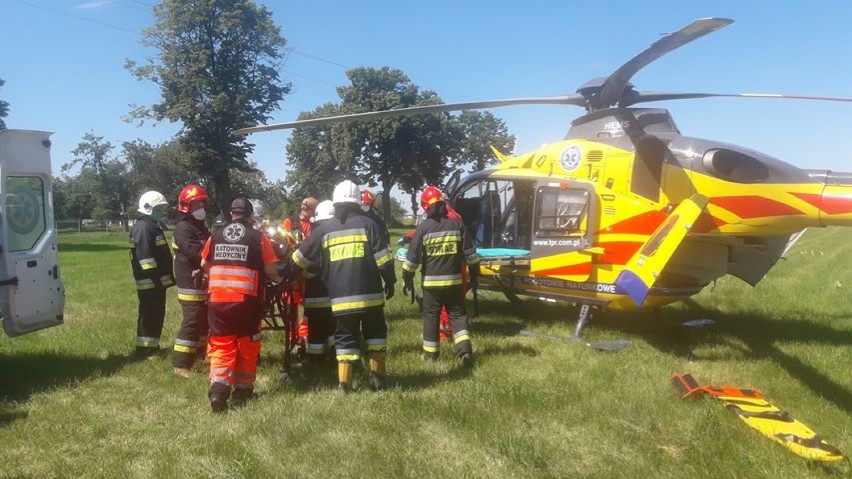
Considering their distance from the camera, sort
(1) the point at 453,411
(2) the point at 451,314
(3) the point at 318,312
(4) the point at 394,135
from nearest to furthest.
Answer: (1) the point at 453,411, (3) the point at 318,312, (2) the point at 451,314, (4) the point at 394,135

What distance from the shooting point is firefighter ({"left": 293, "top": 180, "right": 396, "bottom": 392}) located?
5719 millimetres

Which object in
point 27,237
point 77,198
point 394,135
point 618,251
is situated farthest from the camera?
point 77,198

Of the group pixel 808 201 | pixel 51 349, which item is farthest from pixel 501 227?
pixel 51 349

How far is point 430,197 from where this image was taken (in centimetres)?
708

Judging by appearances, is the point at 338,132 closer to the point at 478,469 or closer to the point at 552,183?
the point at 552,183

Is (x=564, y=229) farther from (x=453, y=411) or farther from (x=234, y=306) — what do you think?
(x=234, y=306)

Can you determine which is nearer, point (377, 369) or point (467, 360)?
point (377, 369)

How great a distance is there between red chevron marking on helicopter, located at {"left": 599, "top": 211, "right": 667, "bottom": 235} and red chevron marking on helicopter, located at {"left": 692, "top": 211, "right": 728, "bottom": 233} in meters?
0.38

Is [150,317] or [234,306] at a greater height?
[234,306]

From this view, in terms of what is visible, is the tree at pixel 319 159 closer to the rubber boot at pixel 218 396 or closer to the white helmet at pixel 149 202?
the white helmet at pixel 149 202

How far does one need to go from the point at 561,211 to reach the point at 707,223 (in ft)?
5.88

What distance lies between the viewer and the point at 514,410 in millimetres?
5395

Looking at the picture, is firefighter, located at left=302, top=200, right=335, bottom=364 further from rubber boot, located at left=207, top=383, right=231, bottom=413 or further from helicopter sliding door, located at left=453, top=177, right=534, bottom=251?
helicopter sliding door, located at left=453, top=177, right=534, bottom=251

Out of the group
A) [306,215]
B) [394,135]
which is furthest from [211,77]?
[306,215]
